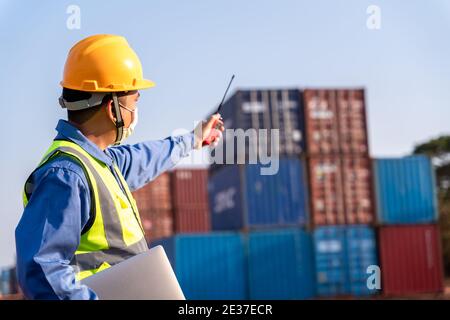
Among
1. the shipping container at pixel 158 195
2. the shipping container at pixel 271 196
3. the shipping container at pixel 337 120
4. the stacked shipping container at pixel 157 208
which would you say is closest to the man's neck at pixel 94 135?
the shipping container at pixel 271 196

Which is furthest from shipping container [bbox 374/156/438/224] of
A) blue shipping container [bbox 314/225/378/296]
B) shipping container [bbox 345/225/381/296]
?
blue shipping container [bbox 314/225/378/296]

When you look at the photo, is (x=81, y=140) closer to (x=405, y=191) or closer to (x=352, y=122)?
(x=352, y=122)

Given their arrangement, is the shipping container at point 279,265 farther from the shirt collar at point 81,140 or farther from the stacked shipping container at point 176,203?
the shirt collar at point 81,140

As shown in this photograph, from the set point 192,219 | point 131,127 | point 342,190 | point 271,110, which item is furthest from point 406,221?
point 131,127

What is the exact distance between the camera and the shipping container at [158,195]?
3444 cm

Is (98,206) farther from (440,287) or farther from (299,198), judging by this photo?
(440,287)

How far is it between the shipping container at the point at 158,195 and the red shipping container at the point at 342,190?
33.1ft

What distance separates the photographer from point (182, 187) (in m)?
34.9

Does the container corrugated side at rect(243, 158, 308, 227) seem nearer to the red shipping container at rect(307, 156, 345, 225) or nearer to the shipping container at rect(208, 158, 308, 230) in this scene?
the shipping container at rect(208, 158, 308, 230)

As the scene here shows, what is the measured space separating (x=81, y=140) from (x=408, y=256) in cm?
2526

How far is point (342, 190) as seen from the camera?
26.9 m

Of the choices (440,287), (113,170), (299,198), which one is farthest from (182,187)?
(113,170)

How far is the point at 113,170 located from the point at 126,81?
328 millimetres
